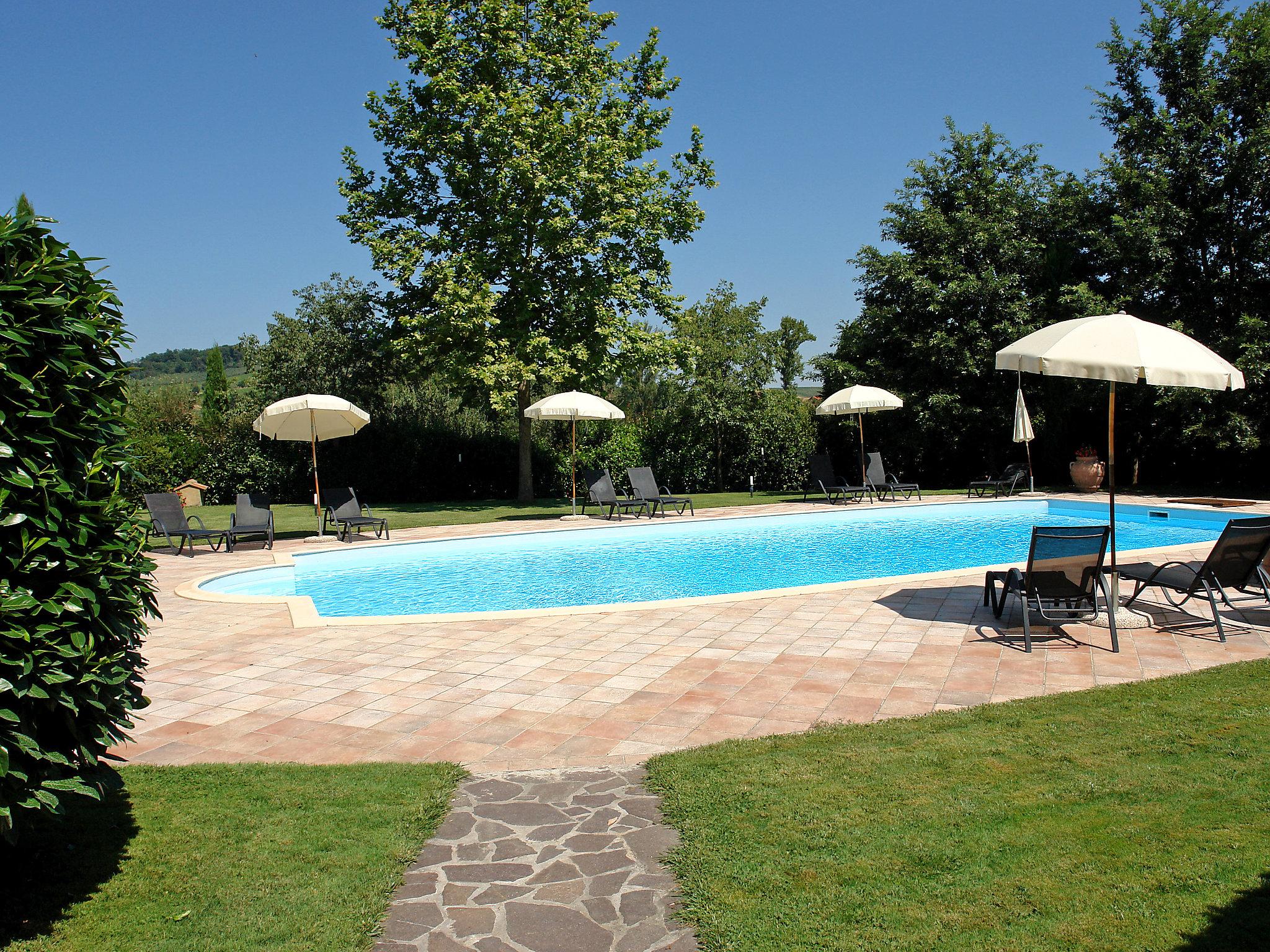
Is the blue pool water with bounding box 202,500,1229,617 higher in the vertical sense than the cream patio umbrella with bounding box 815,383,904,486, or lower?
lower

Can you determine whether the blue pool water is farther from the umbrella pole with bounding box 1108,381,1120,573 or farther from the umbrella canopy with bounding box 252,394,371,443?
the umbrella pole with bounding box 1108,381,1120,573

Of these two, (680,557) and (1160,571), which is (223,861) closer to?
(1160,571)

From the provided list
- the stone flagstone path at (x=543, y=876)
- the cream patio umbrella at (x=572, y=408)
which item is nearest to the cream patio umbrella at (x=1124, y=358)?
the stone flagstone path at (x=543, y=876)

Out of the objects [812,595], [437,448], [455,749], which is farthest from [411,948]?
[437,448]

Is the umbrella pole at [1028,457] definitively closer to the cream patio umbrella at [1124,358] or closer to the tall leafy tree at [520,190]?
the tall leafy tree at [520,190]

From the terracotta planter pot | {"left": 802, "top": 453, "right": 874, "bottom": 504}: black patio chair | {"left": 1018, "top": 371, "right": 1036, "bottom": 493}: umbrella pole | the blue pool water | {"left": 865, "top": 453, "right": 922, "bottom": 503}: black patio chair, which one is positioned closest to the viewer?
the blue pool water

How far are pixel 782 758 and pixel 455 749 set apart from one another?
175 centimetres

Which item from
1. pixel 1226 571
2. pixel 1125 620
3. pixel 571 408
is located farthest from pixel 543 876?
pixel 571 408

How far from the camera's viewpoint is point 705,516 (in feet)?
57.2

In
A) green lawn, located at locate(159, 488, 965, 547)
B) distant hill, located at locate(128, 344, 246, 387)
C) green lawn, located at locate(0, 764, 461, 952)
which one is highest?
distant hill, located at locate(128, 344, 246, 387)

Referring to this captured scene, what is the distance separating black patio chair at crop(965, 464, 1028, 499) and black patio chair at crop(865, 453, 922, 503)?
4.47 feet

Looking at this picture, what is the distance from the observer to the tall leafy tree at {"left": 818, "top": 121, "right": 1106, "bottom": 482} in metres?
21.8

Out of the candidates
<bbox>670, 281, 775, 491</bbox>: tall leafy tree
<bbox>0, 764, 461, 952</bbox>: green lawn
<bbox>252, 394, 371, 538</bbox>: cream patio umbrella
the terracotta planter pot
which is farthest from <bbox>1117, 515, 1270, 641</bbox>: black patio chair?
<bbox>670, 281, 775, 491</bbox>: tall leafy tree

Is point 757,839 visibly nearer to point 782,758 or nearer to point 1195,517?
point 782,758
